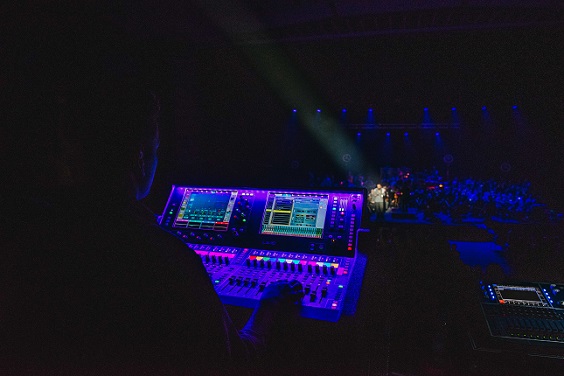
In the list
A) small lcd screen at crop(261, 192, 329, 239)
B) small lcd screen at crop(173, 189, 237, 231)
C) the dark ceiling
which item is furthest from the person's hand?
the dark ceiling

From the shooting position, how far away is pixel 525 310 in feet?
4.55

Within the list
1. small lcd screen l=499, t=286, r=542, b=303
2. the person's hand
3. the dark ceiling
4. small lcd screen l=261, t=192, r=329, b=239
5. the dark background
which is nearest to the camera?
the person's hand

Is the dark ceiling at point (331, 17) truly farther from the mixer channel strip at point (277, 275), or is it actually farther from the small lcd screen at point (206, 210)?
the mixer channel strip at point (277, 275)

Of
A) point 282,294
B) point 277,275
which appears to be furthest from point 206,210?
point 282,294

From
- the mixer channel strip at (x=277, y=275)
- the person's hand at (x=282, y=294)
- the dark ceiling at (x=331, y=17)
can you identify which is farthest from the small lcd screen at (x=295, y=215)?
the dark ceiling at (x=331, y=17)

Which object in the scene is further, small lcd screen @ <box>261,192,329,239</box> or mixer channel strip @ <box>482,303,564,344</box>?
small lcd screen @ <box>261,192,329,239</box>

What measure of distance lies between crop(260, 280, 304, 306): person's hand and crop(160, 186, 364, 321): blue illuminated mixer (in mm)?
72

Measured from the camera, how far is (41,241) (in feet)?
2.24

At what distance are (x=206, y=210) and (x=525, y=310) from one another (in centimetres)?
183

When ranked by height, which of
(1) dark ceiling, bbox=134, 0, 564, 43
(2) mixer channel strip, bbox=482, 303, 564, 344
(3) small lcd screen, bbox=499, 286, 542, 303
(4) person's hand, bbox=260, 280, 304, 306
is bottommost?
(4) person's hand, bbox=260, 280, 304, 306

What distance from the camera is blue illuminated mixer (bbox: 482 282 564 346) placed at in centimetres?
125

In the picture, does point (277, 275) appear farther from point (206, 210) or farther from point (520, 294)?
point (520, 294)

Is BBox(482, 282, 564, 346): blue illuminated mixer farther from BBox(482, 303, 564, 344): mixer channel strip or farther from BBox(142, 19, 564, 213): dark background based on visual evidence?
BBox(142, 19, 564, 213): dark background

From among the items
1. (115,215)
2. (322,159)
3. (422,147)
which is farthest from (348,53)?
(422,147)
